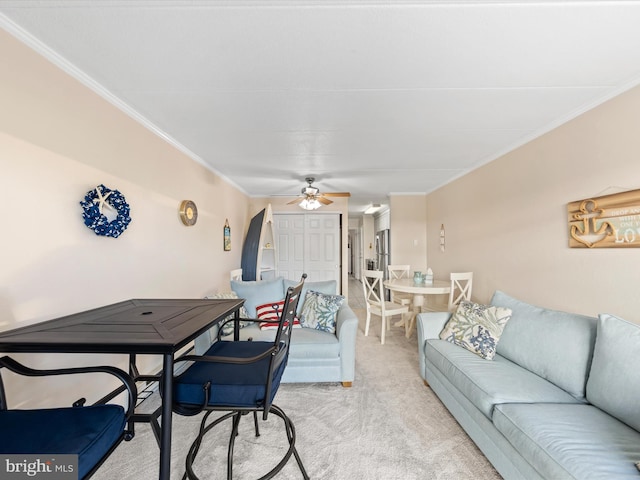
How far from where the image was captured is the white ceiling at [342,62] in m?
1.32

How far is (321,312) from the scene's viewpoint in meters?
2.78

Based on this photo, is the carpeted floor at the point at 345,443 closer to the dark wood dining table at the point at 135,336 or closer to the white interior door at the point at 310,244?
the dark wood dining table at the point at 135,336

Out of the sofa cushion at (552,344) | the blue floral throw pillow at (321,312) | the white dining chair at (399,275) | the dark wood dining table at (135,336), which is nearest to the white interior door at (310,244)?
the white dining chair at (399,275)

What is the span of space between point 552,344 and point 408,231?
3.82 m

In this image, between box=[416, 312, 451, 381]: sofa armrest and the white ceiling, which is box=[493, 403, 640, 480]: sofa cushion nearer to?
box=[416, 312, 451, 381]: sofa armrest

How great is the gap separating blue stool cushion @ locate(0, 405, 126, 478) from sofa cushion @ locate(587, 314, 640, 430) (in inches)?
90.2

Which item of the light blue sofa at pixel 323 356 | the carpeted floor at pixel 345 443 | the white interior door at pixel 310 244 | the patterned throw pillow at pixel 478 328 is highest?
the white interior door at pixel 310 244

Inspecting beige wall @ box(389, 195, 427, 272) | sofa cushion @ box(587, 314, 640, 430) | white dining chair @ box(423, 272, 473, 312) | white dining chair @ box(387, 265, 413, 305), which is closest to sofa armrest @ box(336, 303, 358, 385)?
sofa cushion @ box(587, 314, 640, 430)

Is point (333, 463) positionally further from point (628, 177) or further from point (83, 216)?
point (628, 177)

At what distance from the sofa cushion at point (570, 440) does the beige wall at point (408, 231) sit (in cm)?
405

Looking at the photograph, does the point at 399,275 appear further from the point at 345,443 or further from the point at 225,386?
the point at 225,386

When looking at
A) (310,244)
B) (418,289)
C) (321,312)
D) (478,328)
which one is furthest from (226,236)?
(478,328)

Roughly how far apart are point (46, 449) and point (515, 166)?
397 centimetres

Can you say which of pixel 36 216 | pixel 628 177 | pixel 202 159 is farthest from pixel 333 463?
pixel 202 159
